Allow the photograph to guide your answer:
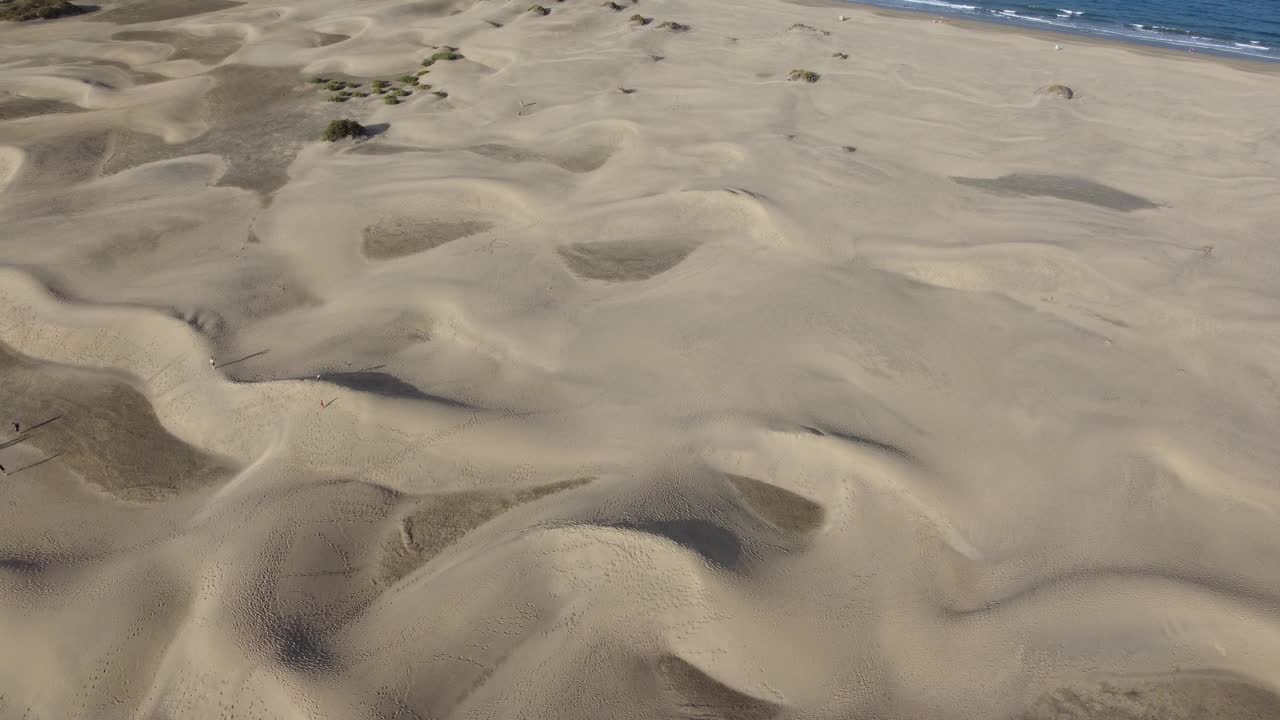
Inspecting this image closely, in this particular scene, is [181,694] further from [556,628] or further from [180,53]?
[180,53]

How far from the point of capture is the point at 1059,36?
42906mm

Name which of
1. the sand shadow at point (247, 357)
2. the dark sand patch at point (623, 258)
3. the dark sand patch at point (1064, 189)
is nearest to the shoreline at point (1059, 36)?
the dark sand patch at point (1064, 189)

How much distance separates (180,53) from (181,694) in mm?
38277

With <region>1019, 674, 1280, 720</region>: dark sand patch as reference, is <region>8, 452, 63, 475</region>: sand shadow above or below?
below

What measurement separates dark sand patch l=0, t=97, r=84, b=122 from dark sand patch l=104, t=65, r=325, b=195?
17.4 feet

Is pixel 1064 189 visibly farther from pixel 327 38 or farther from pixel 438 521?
pixel 327 38

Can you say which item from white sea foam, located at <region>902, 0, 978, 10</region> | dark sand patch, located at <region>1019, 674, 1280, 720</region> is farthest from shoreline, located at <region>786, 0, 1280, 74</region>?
dark sand patch, located at <region>1019, 674, 1280, 720</region>

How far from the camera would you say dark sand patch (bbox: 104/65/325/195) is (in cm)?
2314

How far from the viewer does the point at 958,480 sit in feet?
39.3

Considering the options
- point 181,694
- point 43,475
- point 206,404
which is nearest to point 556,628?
point 181,694

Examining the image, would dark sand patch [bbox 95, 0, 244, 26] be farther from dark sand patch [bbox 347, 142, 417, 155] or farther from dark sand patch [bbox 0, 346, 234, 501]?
dark sand patch [bbox 0, 346, 234, 501]

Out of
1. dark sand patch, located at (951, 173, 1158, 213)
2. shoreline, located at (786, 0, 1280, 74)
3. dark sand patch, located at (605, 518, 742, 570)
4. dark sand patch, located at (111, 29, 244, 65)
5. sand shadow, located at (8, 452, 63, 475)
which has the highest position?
shoreline, located at (786, 0, 1280, 74)

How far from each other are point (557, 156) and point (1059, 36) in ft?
127

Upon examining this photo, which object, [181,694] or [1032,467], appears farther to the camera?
[1032,467]
